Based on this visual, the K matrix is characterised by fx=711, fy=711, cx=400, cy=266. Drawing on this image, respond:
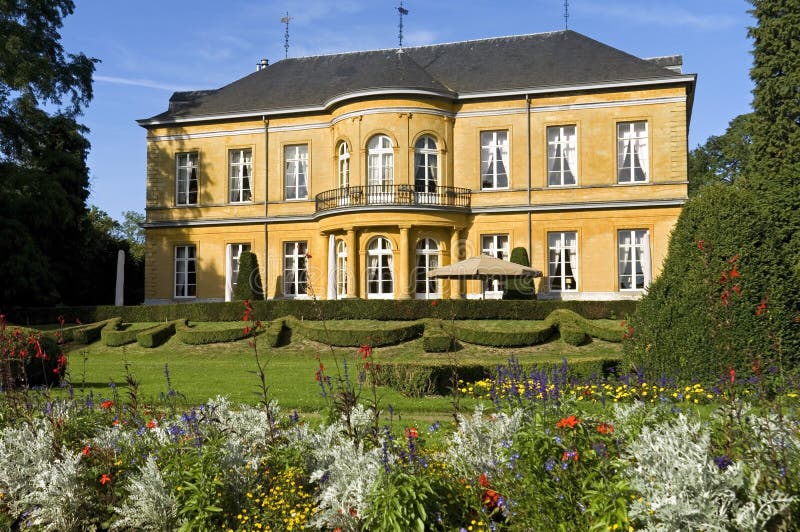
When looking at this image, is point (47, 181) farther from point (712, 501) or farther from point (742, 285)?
point (712, 501)

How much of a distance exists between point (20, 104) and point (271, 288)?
1295cm

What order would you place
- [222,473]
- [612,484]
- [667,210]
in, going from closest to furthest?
[612,484] < [222,473] < [667,210]

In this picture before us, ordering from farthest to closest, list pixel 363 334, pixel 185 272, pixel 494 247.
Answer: pixel 185 272, pixel 494 247, pixel 363 334

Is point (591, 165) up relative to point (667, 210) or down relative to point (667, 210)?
up

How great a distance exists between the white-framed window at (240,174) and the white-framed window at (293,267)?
10.2 ft

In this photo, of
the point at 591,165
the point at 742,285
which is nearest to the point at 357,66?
the point at 591,165

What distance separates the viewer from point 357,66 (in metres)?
33.2

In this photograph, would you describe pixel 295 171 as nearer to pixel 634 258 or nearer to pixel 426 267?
pixel 426 267

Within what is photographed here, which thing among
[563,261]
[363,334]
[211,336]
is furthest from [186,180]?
[563,261]

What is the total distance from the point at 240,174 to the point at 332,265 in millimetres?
6603

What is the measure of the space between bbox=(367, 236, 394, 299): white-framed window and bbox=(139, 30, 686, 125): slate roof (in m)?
6.18

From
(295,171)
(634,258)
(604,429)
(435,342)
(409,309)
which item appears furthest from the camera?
(295,171)

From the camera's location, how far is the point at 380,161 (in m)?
29.0

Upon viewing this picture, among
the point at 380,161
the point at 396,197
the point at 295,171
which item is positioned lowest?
the point at 396,197
